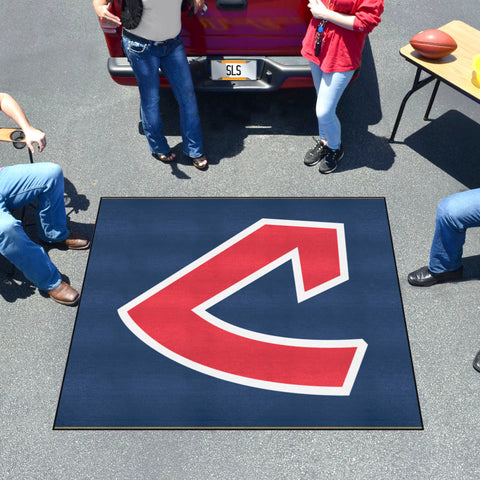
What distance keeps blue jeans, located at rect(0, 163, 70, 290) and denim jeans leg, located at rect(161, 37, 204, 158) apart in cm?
104

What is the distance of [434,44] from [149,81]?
1.98 m

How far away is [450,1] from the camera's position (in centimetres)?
562

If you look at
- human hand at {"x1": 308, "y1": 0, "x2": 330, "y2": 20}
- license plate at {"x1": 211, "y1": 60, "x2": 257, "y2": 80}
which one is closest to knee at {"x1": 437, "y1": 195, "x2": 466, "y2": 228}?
human hand at {"x1": 308, "y1": 0, "x2": 330, "y2": 20}

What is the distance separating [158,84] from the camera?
374 centimetres

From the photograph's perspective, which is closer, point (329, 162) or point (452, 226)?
point (452, 226)

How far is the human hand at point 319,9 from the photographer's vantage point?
128 inches

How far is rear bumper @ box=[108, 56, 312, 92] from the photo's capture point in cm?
389

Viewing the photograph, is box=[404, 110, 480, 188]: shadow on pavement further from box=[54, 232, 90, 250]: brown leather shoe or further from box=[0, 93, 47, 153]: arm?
box=[0, 93, 47, 153]: arm

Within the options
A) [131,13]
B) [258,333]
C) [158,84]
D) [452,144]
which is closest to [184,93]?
[158,84]

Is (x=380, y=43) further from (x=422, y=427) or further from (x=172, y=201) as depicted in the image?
(x=422, y=427)

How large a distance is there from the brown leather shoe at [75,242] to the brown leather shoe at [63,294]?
Result: 0.37 meters

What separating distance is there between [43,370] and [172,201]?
150cm

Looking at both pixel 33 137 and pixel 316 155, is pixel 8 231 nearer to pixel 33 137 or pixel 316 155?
pixel 33 137

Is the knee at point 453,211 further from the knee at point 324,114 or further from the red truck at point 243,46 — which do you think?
the red truck at point 243,46
